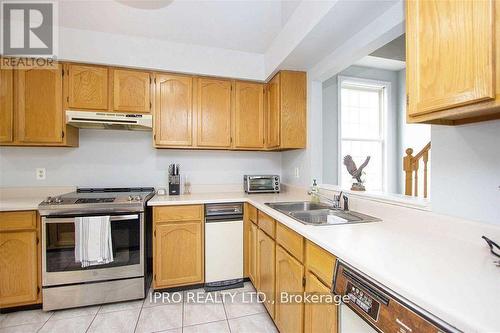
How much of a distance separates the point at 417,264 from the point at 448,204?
50 cm

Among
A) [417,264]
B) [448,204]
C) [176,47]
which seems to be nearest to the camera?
[417,264]

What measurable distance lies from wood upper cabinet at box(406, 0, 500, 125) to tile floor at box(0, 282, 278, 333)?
1768 millimetres

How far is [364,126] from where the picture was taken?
3.36 m

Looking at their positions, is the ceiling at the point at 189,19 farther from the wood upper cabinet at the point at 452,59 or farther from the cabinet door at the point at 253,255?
the cabinet door at the point at 253,255

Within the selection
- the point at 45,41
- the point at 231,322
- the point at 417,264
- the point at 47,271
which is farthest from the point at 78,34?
the point at 417,264

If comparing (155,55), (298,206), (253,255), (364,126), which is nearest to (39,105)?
(155,55)

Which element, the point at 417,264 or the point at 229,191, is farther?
the point at 229,191

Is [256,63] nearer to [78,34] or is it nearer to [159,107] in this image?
[159,107]

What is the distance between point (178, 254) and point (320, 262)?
153cm

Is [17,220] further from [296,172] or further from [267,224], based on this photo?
[296,172]

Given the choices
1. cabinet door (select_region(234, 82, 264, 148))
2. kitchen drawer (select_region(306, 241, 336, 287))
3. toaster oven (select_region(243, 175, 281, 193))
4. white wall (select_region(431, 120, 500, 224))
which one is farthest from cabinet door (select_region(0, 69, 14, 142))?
white wall (select_region(431, 120, 500, 224))

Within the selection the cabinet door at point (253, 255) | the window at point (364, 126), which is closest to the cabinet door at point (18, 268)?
the cabinet door at point (253, 255)

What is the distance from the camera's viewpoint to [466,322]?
1.78 feet

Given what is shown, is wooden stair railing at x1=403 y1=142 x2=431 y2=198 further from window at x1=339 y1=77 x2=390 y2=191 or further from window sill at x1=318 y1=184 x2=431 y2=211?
window sill at x1=318 y1=184 x2=431 y2=211
